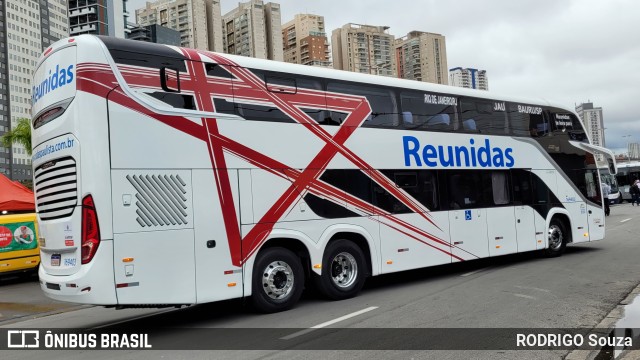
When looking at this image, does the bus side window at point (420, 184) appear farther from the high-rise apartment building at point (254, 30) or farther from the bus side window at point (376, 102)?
the high-rise apartment building at point (254, 30)

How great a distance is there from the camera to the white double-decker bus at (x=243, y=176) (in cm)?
678

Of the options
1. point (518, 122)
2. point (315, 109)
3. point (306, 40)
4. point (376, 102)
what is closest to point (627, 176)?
point (518, 122)

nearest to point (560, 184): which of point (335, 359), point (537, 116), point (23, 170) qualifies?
point (537, 116)

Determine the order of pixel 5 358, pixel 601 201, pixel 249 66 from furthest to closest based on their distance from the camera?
pixel 601 201, pixel 249 66, pixel 5 358

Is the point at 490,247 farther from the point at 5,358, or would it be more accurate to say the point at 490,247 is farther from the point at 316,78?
the point at 5,358

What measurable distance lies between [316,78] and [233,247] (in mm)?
3319

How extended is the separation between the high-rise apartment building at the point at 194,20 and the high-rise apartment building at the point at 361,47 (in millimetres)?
19149

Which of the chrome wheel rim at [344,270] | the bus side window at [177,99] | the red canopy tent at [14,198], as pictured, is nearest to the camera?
the bus side window at [177,99]

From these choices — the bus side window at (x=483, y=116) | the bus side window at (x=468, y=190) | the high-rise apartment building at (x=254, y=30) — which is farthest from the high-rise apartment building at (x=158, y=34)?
the bus side window at (x=468, y=190)

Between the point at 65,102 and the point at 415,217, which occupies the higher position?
the point at 65,102

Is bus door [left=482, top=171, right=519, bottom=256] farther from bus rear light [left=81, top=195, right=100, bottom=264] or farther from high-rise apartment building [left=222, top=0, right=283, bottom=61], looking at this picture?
high-rise apartment building [left=222, top=0, right=283, bottom=61]

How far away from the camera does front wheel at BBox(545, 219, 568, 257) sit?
13.5 meters

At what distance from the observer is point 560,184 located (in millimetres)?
13859

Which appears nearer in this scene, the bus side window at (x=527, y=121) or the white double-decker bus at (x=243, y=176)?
the white double-decker bus at (x=243, y=176)
